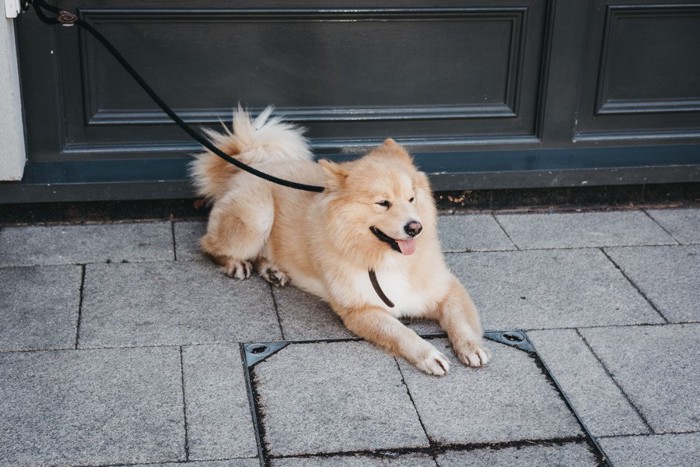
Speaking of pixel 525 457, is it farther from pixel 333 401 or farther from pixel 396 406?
pixel 333 401

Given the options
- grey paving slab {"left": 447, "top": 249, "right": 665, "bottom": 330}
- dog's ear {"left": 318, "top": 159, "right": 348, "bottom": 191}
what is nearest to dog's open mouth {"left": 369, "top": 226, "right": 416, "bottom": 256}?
dog's ear {"left": 318, "top": 159, "right": 348, "bottom": 191}

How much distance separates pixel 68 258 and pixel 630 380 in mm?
2994

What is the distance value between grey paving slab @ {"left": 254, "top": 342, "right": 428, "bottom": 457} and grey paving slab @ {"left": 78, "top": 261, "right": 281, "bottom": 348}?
0.99ft

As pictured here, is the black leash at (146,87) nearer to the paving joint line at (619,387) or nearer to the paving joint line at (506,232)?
the paving joint line at (619,387)

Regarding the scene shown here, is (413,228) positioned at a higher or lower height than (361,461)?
higher

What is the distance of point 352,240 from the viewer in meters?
4.16

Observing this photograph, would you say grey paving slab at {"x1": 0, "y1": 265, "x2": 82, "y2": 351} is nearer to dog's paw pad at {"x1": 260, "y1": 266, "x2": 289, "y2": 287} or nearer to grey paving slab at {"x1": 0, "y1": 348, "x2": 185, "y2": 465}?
grey paving slab at {"x1": 0, "y1": 348, "x2": 185, "y2": 465}

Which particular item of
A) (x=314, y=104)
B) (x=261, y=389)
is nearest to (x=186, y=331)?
(x=261, y=389)

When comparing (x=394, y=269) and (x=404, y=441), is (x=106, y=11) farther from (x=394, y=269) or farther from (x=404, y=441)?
(x=404, y=441)

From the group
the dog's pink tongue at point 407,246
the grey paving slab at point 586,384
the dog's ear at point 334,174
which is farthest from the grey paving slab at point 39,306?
the grey paving slab at point 586,384

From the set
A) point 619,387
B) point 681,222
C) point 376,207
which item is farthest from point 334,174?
point 681,222

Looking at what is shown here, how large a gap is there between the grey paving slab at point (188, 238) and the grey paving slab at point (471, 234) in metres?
1.43

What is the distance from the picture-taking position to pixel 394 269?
4.25 meters

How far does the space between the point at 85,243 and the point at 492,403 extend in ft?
8.41
